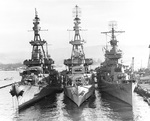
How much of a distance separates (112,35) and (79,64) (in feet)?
36.7

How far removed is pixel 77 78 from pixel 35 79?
7.26m

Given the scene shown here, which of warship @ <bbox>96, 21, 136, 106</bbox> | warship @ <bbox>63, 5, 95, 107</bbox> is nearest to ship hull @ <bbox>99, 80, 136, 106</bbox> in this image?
warship @ <bbox>96, 21, 136, 106</bbox>

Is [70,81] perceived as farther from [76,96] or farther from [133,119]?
[133,119]

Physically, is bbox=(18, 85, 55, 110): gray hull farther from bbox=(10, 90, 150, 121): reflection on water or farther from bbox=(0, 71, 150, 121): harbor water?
bbox=(10, 90, 150, 121): reflection on water

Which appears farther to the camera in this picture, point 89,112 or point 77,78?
point 77,78

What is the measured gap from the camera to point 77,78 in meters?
37.5

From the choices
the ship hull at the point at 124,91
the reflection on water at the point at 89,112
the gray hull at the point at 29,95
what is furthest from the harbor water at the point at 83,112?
the gray hull at the point at 29,95

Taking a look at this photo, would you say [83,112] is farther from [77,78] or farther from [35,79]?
[35,79]

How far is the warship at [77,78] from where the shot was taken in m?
33.2

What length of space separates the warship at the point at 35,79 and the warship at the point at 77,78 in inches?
176

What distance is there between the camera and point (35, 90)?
36.9 metres

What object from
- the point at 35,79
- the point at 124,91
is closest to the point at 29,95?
the point at 35,79

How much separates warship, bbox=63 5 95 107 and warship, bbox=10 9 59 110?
447 centimetres

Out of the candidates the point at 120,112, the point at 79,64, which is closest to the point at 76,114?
the point at 120,112
